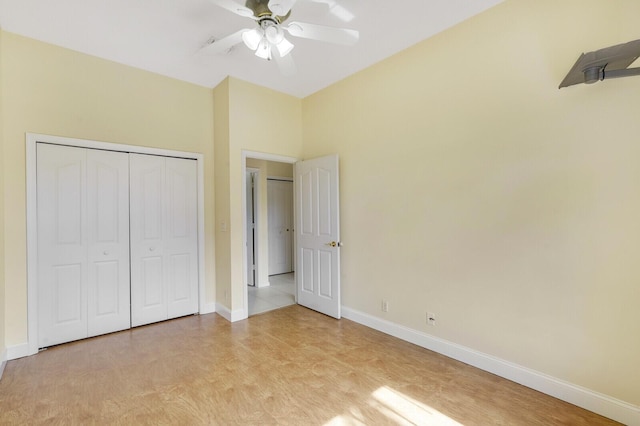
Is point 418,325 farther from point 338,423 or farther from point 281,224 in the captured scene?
point 281,224

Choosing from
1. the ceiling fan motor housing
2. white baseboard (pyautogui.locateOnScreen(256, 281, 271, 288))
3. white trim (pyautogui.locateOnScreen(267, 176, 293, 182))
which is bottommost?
white baseboard (pyautogui.locateOnScreen(256, 281, 271, 288))

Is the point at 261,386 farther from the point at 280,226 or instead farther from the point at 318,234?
the point at 280,226

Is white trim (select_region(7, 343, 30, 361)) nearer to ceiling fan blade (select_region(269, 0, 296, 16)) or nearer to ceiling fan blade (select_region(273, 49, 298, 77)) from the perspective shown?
ceiling fan blade (select_region(273, 49, 298, 77))

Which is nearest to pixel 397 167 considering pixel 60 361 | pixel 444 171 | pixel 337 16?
pixel 444 171

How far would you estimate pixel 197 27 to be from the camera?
2566 mm

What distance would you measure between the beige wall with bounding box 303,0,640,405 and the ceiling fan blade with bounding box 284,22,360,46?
1.15m

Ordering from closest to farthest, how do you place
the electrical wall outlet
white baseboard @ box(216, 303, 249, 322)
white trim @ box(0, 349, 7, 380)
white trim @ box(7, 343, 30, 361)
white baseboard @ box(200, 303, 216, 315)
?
white trim @ box(0, 349, 7, 380)
white trim @ box(7, 343, 30, 361)
the electrical wall outlet
white baseboard @ box(216, 303, 249, 322)
white baseboard @ box(200, 303, 216, 315)

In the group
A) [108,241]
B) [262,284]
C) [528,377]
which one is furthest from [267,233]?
[528,377]

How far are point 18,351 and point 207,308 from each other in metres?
1.75

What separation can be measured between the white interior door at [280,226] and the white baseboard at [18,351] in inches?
150

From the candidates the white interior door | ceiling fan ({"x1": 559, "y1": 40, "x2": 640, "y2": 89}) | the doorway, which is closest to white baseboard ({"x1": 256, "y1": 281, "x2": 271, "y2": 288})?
the doorway

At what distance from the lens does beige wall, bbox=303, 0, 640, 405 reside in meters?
1.83

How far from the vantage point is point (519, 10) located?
2.19 metres

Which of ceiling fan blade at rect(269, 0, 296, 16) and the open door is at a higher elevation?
ceiling fan blade at rect(269, 0, 296, 16)
